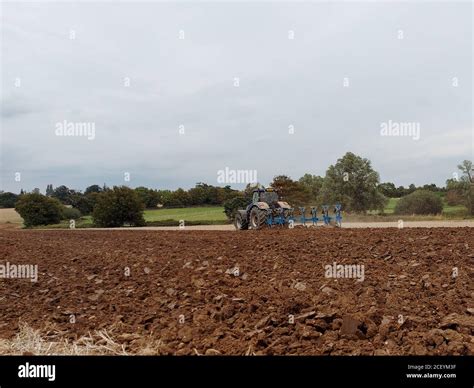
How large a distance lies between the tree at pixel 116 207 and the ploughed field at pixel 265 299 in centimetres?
1317

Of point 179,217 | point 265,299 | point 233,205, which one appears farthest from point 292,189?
point 265,299

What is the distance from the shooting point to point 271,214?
19656 mm

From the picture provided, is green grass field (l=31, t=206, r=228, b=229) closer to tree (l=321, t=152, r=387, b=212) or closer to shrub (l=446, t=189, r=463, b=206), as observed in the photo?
tree (l=321, t=152, r=387, b=212)

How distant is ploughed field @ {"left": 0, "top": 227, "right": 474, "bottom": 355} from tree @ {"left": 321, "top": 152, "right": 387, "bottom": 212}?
20434 millimetres

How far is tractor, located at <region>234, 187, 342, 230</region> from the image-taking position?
1944 cm

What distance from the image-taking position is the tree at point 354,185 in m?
32.1

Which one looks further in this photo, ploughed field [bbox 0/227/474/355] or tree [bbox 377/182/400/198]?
tree [bbox 377/182/400/198]

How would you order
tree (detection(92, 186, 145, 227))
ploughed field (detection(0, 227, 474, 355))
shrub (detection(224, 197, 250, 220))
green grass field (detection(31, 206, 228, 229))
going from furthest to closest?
1. shrub (detection(224, 197, 250, 220))
2. tree (detection(92, 186, 145, 227))
3. green grass field (detection(31, 206, 228, 229))
4. ploughed field (detection(0, 227, 474, 355))

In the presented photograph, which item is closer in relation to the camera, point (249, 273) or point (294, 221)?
point (249, 273)

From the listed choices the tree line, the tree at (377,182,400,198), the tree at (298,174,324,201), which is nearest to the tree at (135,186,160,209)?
the tree line
